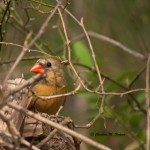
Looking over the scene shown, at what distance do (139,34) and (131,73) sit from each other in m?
1.62

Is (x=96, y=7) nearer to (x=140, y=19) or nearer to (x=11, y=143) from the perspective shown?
(x=140, y=19)

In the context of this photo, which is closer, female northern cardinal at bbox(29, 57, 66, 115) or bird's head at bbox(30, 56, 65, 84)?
female northern cardinal at bbox(29, 57, 66, 115)

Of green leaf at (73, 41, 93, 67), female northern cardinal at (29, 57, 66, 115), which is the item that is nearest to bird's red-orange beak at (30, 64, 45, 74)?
female northern cardinal at (29, 57, 66, 115)

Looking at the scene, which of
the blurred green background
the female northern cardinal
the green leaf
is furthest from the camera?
the blurred green background

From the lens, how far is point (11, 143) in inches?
121

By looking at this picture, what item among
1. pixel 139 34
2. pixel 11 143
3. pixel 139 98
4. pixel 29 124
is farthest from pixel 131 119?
pixel 11 143

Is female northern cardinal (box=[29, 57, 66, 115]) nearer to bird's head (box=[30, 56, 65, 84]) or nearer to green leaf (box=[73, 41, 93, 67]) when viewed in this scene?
bird's head (box=[30, 56, 65, 84])

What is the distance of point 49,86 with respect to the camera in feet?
15.0

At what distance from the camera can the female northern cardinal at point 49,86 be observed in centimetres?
430

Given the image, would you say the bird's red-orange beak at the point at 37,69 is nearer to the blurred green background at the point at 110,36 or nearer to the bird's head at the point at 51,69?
the bird's head at the point at 51,69

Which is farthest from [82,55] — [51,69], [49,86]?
[49,86]

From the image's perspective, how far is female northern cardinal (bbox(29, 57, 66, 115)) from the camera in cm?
430

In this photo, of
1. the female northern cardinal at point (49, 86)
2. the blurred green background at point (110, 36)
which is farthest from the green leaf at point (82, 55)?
the female northern cardinal at point (49, 86)

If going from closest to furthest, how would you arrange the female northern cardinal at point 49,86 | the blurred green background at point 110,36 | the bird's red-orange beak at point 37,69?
the female northern cardinal at point 49,86 < the bird's red-orange beak at point 37,69 < the blurred green background at point 110,36
